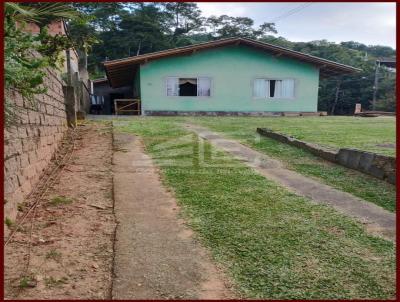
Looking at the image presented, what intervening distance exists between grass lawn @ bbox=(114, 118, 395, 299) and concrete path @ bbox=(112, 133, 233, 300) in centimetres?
15

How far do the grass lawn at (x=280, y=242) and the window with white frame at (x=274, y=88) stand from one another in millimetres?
15357

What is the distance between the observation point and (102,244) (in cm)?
325

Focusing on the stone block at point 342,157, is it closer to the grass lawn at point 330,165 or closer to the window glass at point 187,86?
the grass lawn at point 330,165

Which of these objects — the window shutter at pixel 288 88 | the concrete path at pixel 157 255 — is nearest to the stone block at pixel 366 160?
the concrete path at pixel 157 255

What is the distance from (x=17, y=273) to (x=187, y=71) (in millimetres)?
17843

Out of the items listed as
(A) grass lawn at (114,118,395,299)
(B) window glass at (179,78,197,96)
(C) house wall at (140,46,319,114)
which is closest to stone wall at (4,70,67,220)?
(A) grass lawn at (114,118,395,299)

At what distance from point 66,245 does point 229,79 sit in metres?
17.8

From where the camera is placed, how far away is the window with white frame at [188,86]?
774 inches

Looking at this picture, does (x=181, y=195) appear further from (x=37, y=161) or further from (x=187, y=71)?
(x=187, y=71)

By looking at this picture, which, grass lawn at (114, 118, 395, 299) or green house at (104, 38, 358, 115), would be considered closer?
grass lawn at (114, 118, 395, 299)

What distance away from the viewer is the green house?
63.7 ft

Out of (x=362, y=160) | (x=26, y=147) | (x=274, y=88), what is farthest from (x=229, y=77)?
(x=26, y=147)

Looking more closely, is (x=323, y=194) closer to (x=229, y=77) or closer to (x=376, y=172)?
(x=376, y=172)

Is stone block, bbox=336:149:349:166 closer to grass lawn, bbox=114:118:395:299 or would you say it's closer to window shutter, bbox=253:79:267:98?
grass lawn, bbox=114:118:395:299
